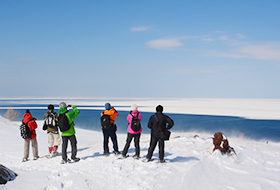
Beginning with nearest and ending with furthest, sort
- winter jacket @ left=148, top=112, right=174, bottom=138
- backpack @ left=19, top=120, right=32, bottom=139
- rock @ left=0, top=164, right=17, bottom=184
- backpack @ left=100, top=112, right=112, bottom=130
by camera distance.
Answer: rock @ left=0, top=164, right=17, bottom=184 → winter jacket @ left=148, top=112, right=174, bottom=138 → backpack @ left=100, top=112, right=112, bottom=130 → backpack @ left=19, top=120, right=32, bottom=139

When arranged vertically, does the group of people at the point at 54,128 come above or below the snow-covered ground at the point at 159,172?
above

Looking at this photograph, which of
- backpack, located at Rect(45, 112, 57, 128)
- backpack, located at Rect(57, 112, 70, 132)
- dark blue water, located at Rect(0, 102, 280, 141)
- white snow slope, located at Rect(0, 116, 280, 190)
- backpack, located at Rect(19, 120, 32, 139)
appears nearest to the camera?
white snow slope, located at Rect(0, 116, 280, 190)

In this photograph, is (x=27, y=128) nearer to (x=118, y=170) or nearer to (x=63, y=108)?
(x=63, y=108)

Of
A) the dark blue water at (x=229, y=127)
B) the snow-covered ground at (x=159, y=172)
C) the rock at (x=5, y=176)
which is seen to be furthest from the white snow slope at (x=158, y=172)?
the dark blue water at (x=229, y=127)

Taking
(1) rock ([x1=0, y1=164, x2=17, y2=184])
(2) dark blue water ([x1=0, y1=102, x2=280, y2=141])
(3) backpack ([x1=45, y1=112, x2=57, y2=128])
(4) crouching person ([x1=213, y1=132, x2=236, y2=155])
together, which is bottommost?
(2) dark blue water ([x1=0, y1=102, x2=280, y2=141])

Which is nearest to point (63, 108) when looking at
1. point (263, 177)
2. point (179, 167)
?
point (179, 167)

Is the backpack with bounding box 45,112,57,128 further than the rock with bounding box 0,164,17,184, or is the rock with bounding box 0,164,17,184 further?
the backpack with bounding box 45,112,57,128

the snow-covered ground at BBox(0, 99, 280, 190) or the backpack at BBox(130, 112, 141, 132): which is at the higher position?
the backpack at BBox(130, 112, 141, 132)

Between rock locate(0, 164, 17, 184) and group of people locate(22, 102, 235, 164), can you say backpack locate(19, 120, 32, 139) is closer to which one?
group of people locate(22, 102, 235, 164)

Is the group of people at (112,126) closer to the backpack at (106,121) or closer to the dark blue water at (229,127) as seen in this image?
the backpack at (106,121)

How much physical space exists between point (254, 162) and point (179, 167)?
3.26 meters

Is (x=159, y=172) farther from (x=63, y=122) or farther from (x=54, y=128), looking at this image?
(x=54, y=128)

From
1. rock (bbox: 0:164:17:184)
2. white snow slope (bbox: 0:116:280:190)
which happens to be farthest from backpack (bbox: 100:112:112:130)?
rock (bbox: 0:164:17:184)

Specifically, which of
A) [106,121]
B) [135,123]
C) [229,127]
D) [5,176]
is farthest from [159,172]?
[229,127]
